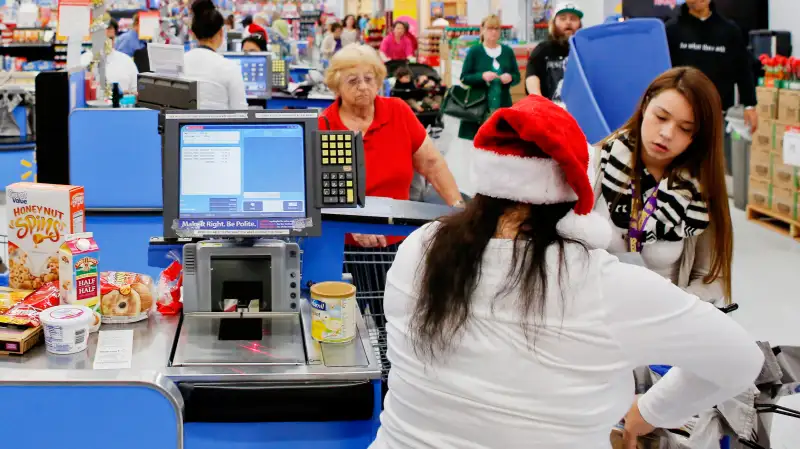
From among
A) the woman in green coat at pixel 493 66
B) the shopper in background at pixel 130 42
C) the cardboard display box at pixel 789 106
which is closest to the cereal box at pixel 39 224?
the cardboard display box at pixel 789 106

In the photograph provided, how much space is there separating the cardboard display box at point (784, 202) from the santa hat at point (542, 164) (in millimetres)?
6028

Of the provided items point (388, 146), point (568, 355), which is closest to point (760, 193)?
point (388, 146)

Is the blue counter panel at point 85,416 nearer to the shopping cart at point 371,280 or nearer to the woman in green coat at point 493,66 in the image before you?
the shopping cart at point 371,280

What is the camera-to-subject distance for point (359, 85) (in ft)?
13.0

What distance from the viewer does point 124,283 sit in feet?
8.50

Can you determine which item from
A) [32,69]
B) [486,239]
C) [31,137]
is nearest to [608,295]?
[486,239]

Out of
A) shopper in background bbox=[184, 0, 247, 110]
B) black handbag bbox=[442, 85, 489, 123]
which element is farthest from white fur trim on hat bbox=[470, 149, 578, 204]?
black handbag bbox=[442, 85, 489, 123]

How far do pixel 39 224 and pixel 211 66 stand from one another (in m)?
3.02

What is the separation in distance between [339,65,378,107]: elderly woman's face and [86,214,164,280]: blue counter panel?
3.73 ft

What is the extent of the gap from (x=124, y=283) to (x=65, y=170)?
2.02 meters

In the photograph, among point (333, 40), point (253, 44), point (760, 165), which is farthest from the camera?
point (333, 40)

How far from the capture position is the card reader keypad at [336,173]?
2.58 metres

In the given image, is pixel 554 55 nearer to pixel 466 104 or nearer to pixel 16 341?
pixel 466 104

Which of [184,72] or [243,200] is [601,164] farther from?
[184,72]
